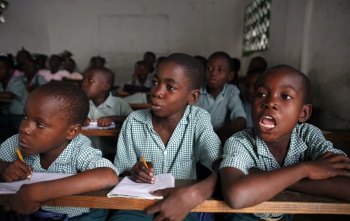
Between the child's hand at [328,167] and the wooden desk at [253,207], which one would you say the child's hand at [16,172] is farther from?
the child's hand at [328,167]

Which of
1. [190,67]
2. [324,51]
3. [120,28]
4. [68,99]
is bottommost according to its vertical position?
[68,99]

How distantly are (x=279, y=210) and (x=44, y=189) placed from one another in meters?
0.71

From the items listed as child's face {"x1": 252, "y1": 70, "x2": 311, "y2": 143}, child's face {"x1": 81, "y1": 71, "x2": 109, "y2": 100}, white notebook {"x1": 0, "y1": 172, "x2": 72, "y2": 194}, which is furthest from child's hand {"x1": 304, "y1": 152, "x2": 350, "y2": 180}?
child's face {"x1": 81, "y1": 71, "x2": 109, "y2": 100}

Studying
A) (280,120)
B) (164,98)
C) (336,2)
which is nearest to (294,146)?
(280,120)

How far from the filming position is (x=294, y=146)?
1206mm

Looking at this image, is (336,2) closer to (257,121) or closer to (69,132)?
(257,121)

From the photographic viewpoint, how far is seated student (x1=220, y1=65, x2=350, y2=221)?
0.89 metres

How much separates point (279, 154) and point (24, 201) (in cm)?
98

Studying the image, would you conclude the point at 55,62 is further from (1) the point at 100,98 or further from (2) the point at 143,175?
(2) the point at 143,175

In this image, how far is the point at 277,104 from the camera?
3.61 feet

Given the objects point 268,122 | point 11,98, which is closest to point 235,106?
point 268,122

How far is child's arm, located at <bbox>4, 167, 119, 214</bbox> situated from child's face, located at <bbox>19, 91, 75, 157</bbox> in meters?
0.28

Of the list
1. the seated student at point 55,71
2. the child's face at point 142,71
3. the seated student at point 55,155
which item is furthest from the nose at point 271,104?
the seated student at point 55,71

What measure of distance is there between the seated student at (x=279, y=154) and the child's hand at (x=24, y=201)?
22.6 inches
